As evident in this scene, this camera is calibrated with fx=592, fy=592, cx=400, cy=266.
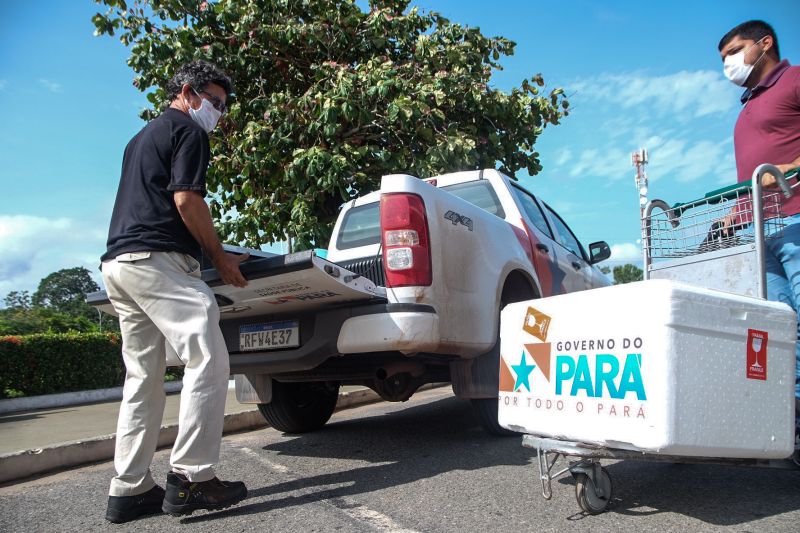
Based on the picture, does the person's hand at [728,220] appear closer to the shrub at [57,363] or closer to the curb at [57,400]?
the curb at [57,400]

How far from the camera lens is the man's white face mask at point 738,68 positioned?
3053 millimetres

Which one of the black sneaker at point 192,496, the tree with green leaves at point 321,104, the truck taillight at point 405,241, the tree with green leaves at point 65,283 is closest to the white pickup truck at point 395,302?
the truck taillight at point 405,241

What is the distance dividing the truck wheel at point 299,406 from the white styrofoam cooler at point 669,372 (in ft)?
8.59

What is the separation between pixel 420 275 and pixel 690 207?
1.43 metres

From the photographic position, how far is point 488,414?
401cm

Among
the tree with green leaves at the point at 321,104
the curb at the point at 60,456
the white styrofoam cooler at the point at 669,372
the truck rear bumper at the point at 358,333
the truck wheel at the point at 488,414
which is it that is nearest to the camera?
the white styrofoam cooler at the point at 669,372

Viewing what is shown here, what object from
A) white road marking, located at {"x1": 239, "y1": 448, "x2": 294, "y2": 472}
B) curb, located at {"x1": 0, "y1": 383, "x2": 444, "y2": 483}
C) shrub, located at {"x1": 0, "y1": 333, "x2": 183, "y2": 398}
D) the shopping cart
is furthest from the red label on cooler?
shrub, located at {"x1": 0, "y1": 333, "x2": 183, "y2": 398}

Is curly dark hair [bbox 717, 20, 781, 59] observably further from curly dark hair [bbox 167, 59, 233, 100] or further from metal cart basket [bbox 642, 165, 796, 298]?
curly dark hair [bbox 167, 59, 233, 100]

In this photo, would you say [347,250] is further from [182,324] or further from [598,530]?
[598,530]

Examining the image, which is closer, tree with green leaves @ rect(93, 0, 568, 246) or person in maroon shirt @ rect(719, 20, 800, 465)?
person in maroon shirt @ rect(719, 20, 800, 465)

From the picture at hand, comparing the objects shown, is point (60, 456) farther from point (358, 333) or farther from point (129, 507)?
point (358, 333)

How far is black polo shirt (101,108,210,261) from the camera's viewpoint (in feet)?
8.75

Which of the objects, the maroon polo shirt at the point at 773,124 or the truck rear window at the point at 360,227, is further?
the truck rear window at the point at 360,227

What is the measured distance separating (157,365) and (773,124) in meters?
3.22
